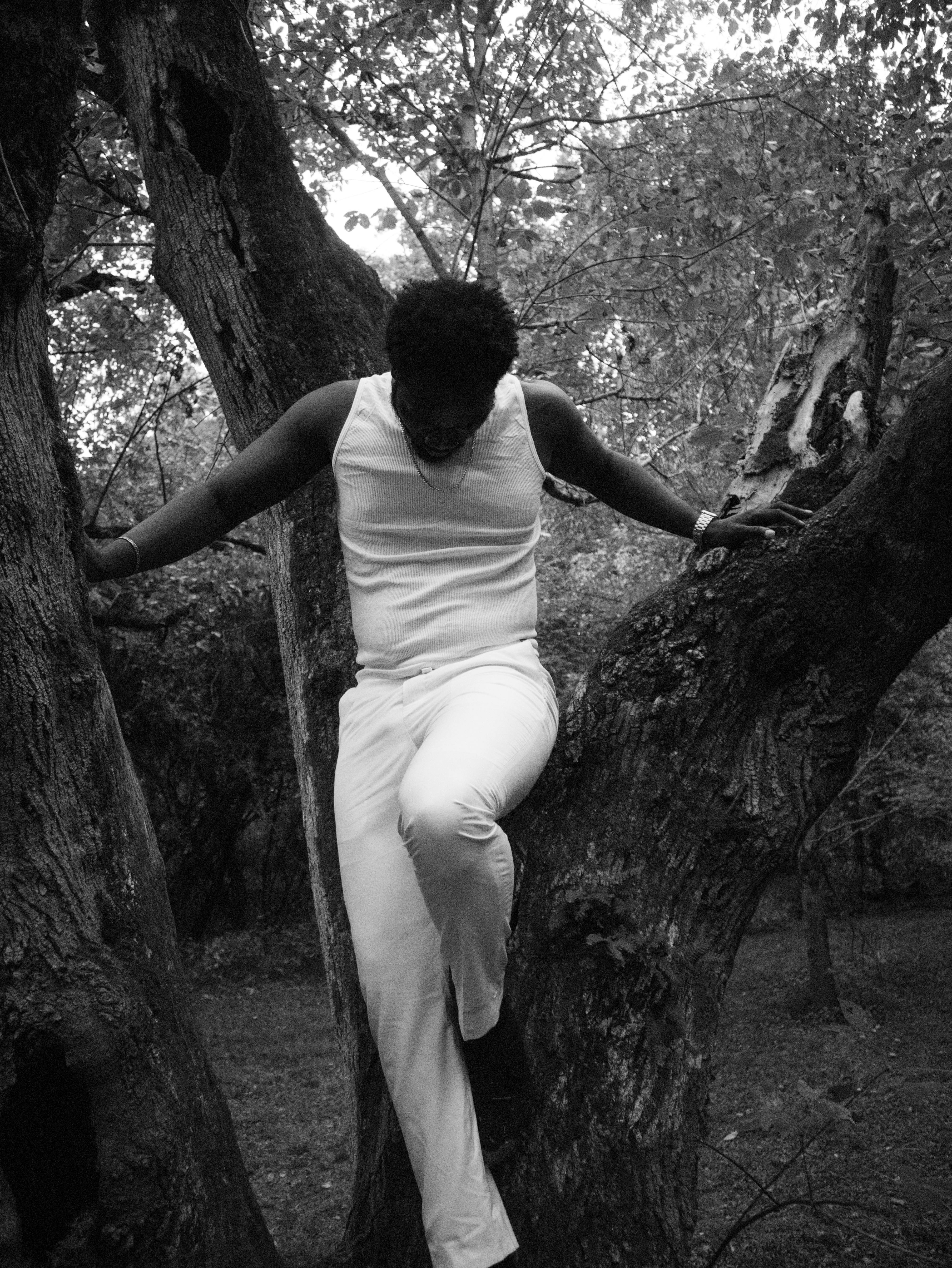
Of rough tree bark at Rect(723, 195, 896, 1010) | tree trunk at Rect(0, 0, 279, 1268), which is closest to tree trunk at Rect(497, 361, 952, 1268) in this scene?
rough tree bark at Rect(723, 195, 896, 1010)

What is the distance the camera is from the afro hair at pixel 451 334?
8.08ft

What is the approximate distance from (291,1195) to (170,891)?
29.3 feet

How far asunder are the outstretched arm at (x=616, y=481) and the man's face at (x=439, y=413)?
0.87 feet

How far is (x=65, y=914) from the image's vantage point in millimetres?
2098

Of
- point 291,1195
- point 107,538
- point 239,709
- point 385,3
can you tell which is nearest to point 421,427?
point 291,1195

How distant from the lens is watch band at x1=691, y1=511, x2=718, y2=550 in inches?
116

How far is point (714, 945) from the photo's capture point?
97.9 inches

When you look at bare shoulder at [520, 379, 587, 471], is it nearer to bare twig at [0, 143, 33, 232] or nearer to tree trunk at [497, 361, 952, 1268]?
tree trunk at [497, 361, 952, 1268]

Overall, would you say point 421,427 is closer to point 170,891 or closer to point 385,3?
point 385,3

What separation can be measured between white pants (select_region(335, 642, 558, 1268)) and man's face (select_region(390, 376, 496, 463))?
0.51 metres

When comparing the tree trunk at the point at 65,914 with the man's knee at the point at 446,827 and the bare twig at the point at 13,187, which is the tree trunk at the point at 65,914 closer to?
the bare twig at the point at 13,187

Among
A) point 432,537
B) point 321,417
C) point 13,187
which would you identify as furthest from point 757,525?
point 13,187

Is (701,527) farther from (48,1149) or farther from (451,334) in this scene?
(48,1149)

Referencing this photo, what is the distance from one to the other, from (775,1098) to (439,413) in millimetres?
5038
